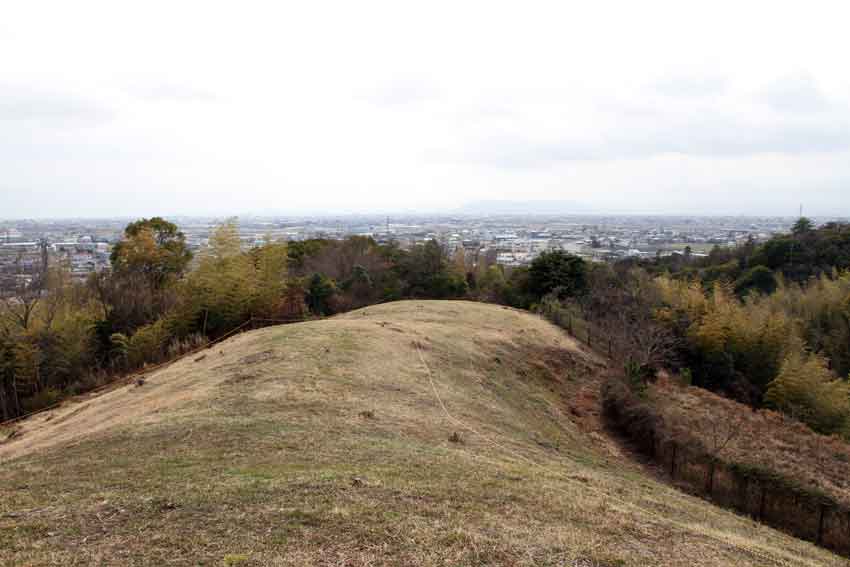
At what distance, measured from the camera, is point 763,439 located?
1582 centimetres

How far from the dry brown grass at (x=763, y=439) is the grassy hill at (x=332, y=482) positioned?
3.07 meters

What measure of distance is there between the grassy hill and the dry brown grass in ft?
10.1

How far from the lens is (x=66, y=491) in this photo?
6617 mm

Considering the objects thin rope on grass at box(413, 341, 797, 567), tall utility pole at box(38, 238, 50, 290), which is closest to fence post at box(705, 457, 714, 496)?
thin rope on grass at box(413, 341, 797, 567)

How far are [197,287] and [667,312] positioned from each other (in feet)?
85.7

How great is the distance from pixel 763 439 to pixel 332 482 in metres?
15.1

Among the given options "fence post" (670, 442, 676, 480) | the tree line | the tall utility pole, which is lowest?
"fence post" (670, 442, 676, 480)

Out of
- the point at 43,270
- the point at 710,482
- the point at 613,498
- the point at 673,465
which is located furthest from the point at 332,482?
the point at 43,270

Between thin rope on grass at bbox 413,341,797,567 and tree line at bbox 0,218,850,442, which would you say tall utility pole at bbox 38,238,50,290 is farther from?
thin rope on grass at bbox 413,341,797,567

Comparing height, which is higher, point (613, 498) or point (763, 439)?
point (613, 498)

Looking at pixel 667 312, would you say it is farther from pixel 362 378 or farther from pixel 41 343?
pixel 41 343

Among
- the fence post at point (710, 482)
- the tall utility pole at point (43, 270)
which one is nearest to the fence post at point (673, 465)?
the fence post at point (710, 482)

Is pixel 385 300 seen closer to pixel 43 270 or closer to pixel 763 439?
pixel 43 270

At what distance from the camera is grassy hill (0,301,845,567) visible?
5.25m
